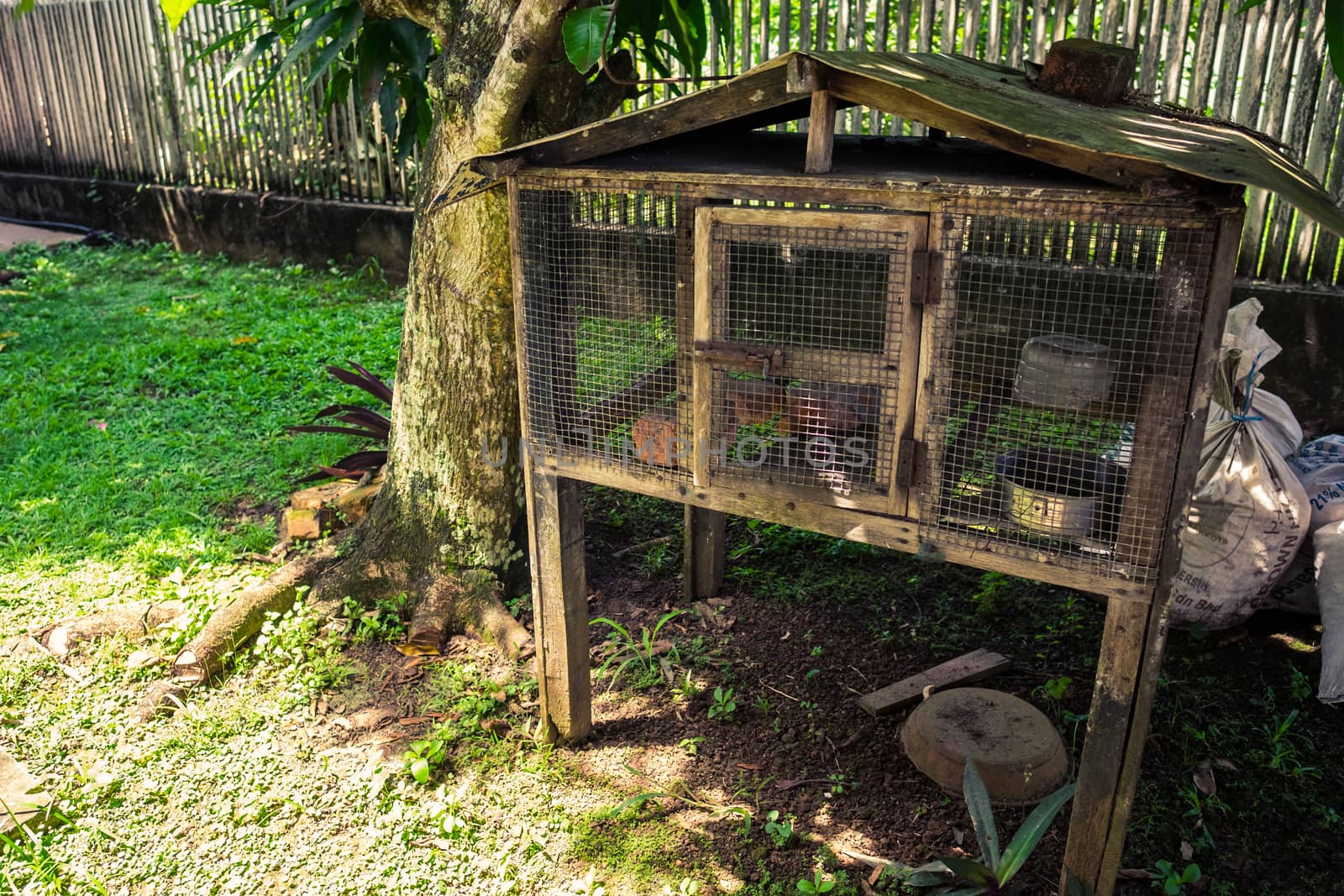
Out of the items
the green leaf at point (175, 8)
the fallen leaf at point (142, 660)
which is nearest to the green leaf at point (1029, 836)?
the green leaf at point (175, 8)

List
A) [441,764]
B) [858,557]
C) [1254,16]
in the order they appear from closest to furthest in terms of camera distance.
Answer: [441,764], [858,557], [1254,16]

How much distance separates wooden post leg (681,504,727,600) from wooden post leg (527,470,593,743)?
838mm

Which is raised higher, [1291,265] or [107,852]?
[1291,265]

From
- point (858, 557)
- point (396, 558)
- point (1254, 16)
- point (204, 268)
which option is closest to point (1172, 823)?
point (858, 557)

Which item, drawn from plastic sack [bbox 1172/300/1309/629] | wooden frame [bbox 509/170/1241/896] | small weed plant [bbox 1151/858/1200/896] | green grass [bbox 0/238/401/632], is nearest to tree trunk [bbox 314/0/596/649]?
wooden frame [bbox 509/170/1241/896]

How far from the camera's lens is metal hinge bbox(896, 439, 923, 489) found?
7.64 ft

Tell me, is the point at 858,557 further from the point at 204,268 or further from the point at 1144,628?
the point at 204,268

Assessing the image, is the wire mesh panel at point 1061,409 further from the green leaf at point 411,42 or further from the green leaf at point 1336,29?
the green leaf at point 411,42

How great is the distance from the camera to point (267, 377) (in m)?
6.27

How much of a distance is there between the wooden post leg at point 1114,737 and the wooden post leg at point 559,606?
146cm

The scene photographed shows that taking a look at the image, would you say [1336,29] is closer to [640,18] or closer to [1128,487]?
[1128,487]

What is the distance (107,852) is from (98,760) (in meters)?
0.41

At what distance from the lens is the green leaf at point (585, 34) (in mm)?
2711

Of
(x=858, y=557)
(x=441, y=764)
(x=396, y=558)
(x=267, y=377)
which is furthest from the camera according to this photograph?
(x=267, y=377)
